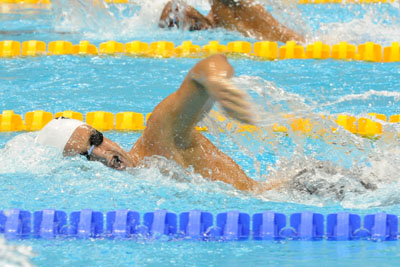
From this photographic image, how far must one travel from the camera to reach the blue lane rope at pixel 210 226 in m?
2.98

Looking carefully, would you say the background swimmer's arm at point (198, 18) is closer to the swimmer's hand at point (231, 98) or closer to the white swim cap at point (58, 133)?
the white swim cap at point (58, 133)

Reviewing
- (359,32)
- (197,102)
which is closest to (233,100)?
(197,102)

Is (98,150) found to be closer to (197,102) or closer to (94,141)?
(94,141)

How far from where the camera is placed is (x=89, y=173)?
355 cm

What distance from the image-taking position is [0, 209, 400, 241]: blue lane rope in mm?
2979

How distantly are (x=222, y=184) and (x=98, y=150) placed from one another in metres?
0.60

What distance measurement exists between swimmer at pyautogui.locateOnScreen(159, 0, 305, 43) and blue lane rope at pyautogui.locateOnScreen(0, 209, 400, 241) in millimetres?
3715

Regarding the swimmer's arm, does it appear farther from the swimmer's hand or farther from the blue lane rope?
the blue lane rope

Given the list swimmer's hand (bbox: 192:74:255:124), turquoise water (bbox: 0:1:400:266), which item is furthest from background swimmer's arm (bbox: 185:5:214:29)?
swimmer's hand (bbox: 192:74:255:124)

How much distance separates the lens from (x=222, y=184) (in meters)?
3.35

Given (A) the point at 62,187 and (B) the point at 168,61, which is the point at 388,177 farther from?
(B) the point at 168,61

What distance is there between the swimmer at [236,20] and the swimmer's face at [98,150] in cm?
352

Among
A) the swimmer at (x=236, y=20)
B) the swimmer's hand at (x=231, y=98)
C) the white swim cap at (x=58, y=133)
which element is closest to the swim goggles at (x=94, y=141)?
the white swim cap at (x=58, y=133)

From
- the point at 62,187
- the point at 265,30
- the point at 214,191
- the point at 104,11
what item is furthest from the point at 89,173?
the point at 104,11
